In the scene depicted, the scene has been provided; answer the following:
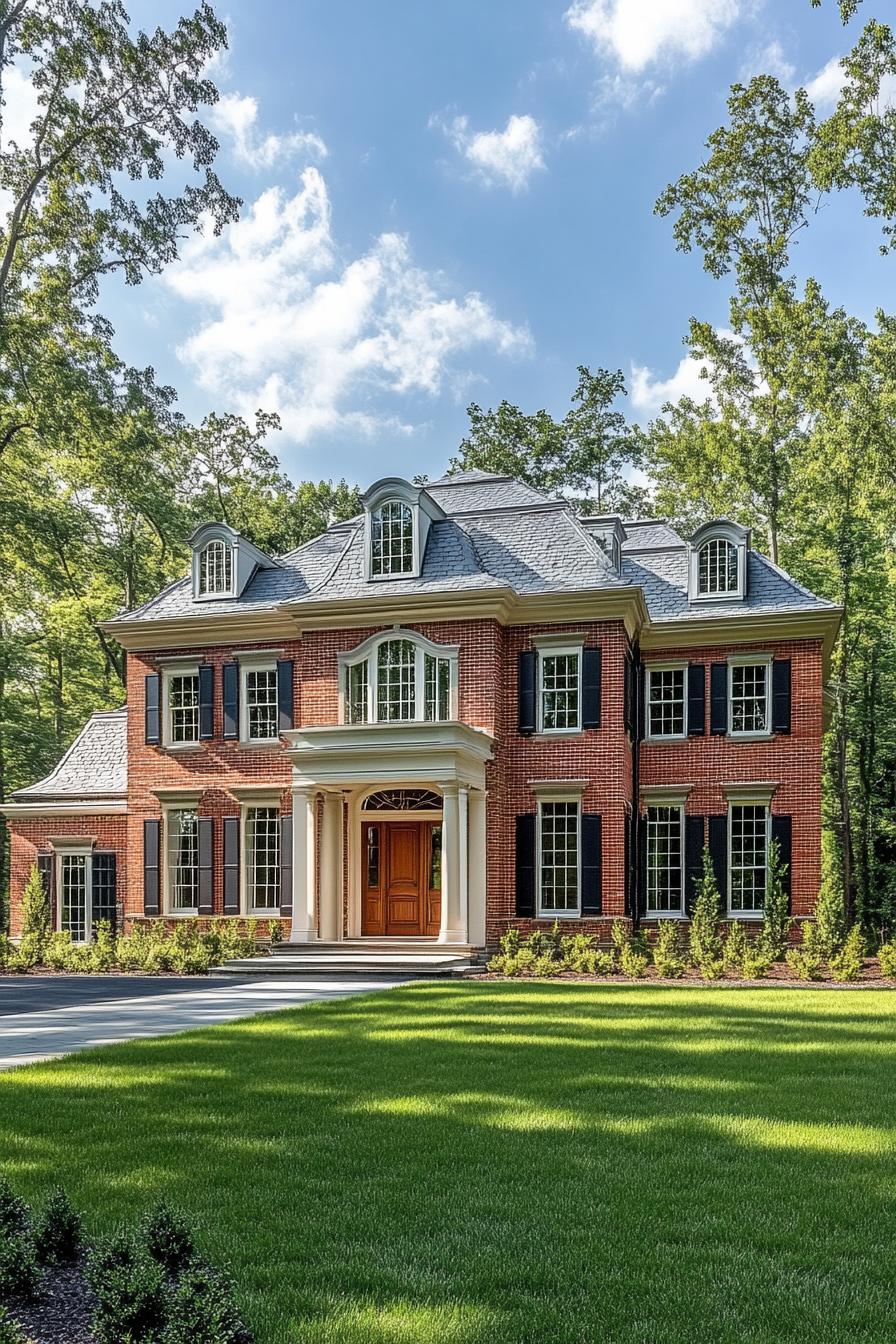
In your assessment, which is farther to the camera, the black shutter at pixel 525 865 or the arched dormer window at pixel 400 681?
the arched dormer window at pixel 400 681

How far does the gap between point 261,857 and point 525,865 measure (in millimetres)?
5675

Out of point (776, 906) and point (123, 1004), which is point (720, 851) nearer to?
point (776, 906)

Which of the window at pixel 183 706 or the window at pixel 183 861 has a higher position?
the window at pixel 183 706

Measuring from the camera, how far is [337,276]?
20.0 meters

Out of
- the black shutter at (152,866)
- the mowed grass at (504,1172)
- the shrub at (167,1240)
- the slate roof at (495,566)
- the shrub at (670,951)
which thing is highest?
the slate roof at (495,566)

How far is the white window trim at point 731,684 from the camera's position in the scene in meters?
23.1

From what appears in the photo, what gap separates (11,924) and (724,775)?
55.5 ft

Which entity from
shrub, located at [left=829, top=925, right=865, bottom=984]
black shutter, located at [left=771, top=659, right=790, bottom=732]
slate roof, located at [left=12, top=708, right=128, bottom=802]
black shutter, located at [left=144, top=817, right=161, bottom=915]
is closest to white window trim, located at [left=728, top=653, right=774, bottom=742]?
black shutter, located at [left=771, top=659, right=790, bottom=732]

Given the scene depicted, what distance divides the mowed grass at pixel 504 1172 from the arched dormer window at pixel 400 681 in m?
11.6

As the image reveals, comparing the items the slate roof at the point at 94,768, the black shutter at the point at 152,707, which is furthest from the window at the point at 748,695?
the slate roof at the point at 94,768

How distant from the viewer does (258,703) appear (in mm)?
24438

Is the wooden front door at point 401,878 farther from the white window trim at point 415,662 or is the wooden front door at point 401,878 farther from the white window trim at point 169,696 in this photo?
the white window trim at point 169,696

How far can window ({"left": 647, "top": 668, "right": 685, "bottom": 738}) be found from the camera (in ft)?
78.6

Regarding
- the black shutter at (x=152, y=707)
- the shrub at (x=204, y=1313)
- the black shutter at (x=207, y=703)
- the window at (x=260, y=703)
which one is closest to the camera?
the shrub at (x=204, y=1313)
